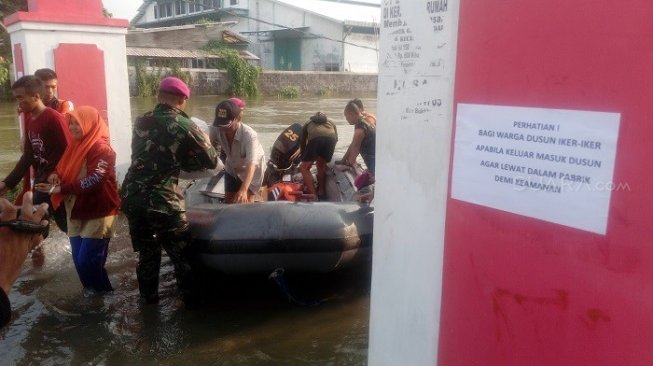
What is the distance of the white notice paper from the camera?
138 centimetres

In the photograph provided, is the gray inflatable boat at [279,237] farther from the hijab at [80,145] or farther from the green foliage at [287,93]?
the green foliage at [287,93]

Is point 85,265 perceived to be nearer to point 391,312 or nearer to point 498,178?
point 391,312

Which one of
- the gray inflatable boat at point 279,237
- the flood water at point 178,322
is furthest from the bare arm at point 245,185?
the flood water at point 178,322

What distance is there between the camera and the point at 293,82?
2442cm

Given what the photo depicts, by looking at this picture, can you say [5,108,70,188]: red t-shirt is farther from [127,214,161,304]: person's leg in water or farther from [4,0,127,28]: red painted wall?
[4,0,127,28]: red painted wall

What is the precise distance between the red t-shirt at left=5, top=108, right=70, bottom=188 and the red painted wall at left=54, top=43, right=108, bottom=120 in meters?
1.45

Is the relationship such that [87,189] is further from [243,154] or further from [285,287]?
[285,287]

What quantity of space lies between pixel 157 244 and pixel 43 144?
1.06m

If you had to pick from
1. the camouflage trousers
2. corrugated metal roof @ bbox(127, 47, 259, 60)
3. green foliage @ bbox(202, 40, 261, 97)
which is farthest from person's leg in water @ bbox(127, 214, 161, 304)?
green foliage @ bbox(202, 40, 261, 97)

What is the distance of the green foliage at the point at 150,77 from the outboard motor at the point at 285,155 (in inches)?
606

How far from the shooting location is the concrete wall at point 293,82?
21.8 meters

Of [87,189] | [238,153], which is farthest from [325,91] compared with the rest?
[87,189]

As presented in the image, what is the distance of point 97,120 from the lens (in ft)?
11.7

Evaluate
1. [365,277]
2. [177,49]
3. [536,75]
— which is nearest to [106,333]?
[365,277]
